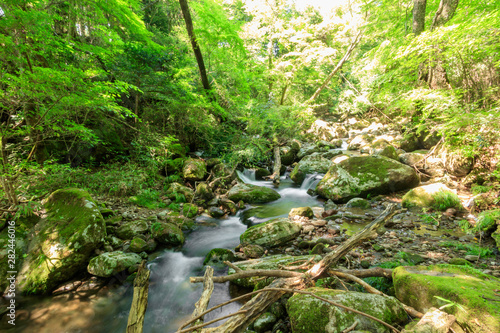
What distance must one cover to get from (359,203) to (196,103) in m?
6.63

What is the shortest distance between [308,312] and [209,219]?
187 inches

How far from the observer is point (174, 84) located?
7359 millimetres

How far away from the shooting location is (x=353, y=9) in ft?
38.5

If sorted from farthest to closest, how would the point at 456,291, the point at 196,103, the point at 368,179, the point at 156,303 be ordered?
the point at 196,103
the point at 368,179
the point at 156,303
the point at 456,291

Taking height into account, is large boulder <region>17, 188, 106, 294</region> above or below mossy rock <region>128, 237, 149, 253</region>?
above

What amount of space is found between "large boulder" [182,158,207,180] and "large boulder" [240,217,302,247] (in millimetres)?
3892

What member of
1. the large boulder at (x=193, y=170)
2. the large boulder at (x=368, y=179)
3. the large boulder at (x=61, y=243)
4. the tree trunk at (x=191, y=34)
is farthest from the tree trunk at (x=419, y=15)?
the large boulder at (x=61, y=243)

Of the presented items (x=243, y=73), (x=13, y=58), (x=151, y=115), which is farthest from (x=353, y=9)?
(x=13, y=58)

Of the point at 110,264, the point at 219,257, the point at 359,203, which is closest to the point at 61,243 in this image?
the point at 110,264

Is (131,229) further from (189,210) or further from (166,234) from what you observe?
(189,210)

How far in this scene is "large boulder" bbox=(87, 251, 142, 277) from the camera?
3.77 m

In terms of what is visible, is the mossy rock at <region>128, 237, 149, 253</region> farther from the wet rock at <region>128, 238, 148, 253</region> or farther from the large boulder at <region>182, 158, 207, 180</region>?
the large boulder at <region>182, 158, 207, 180</region>

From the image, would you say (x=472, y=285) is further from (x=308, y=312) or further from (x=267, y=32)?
(x=267, y=32)

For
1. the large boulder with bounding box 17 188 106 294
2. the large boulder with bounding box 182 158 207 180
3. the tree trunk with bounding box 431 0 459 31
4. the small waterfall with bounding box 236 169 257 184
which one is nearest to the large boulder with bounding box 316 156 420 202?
the small waterfall with bounding box 236 169 257 184
